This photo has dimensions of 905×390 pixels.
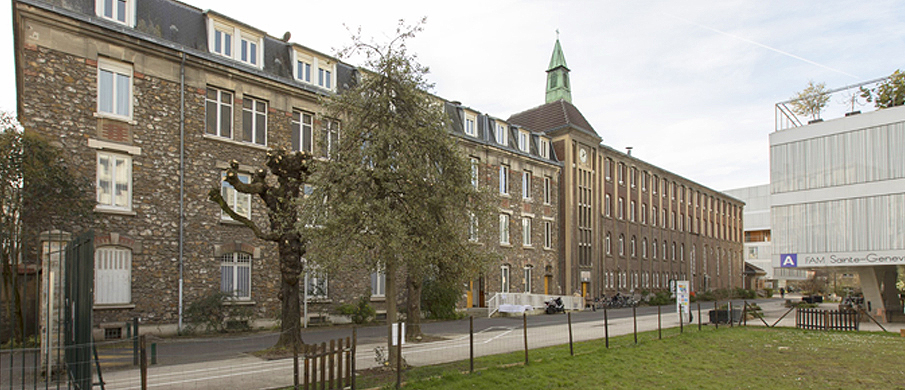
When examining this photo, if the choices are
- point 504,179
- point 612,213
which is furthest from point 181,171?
point 612,213

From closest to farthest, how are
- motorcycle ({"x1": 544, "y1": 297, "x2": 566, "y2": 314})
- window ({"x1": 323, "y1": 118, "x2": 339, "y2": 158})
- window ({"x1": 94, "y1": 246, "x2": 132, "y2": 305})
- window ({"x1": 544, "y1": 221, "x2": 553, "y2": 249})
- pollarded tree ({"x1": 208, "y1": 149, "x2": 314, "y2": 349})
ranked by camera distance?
window ({"x1": 323, "y1": 118, "x2": 339, "y2": 158})
pollarded tree ({"x1": 208, "y1": 149, "x2": 314, "y2": 349})
window ({"x1": 94, "y1": 246, "x2": 132, "y2": 305})
motorcycle ({"x1": 544, "y1": 297, "x2": 566, "y2": 314})
window ({"x1": 544, "y1": 221, "x2": 553, "y2": 249})

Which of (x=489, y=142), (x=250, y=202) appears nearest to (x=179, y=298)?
Answer: (x=250, y=202)

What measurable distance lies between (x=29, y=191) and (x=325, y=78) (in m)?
12.6

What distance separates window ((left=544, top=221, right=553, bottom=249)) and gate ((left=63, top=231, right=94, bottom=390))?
33112 mm

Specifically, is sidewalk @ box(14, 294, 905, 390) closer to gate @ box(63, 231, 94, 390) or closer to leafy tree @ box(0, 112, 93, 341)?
gate @ box(63, 231, 94, 390)

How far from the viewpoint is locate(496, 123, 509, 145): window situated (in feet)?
121

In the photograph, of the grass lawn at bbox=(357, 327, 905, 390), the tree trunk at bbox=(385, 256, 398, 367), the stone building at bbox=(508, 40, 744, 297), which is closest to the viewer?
the grass lawn at bbox=(357, 327, 905, 390)

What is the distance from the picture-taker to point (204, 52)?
21.0m

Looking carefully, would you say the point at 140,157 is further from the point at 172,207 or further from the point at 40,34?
the point at 40,34

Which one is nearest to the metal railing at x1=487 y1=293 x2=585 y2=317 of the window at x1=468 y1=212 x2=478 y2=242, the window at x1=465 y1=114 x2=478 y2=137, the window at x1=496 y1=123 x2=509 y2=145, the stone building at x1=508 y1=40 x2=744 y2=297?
the stone building at x1=508 y1=40 x2=744 y2=297

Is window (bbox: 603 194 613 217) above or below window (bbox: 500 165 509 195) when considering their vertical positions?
below

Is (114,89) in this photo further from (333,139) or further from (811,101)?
(811,101)

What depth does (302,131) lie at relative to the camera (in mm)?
24109

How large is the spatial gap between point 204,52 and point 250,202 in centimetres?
566
